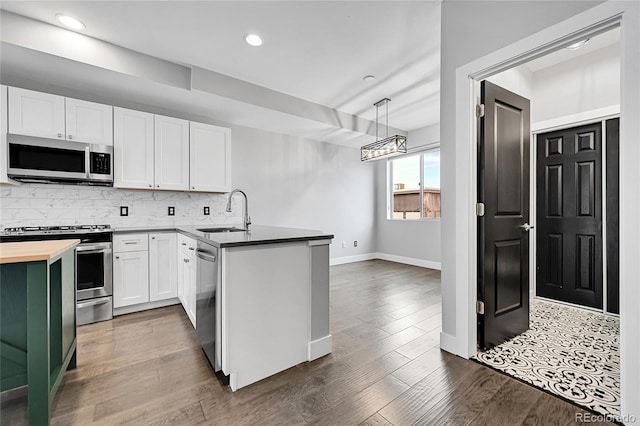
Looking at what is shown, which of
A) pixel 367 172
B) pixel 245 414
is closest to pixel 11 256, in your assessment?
pixel 245 414

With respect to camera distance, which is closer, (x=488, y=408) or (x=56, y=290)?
(x=488, y=408)

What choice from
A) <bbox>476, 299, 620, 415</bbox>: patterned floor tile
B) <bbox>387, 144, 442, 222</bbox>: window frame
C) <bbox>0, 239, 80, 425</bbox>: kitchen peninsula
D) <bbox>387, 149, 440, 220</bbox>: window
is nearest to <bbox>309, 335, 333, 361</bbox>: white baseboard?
<bbox>476, 299, 620, 415</bbox>: patterned floor tile

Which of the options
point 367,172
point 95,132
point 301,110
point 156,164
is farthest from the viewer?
point 367,172

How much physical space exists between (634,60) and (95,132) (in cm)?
422

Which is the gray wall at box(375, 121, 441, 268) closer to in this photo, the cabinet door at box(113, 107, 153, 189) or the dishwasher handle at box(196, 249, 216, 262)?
the dishwasher handle at box(196, 249, 216, 262)

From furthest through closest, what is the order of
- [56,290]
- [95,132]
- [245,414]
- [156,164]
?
[156,164] < [95,132] < [56,290] < [245,414]

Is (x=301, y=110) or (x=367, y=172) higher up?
(x=301, y=110)

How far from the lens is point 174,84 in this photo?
2939 mm

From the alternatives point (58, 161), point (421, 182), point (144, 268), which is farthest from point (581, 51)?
point (58, 161)

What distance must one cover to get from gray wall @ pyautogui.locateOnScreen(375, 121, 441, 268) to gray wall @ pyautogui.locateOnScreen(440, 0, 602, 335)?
307 centimetres

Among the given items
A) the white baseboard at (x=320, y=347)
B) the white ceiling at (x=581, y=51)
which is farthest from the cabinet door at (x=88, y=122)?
the white ceiling at (x=581, y=51)

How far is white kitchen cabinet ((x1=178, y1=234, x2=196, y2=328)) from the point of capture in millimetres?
2365

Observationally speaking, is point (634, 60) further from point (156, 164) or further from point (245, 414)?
point (156, 164)

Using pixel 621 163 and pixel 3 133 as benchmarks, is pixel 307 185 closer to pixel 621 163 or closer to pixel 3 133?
pixel 3 133
